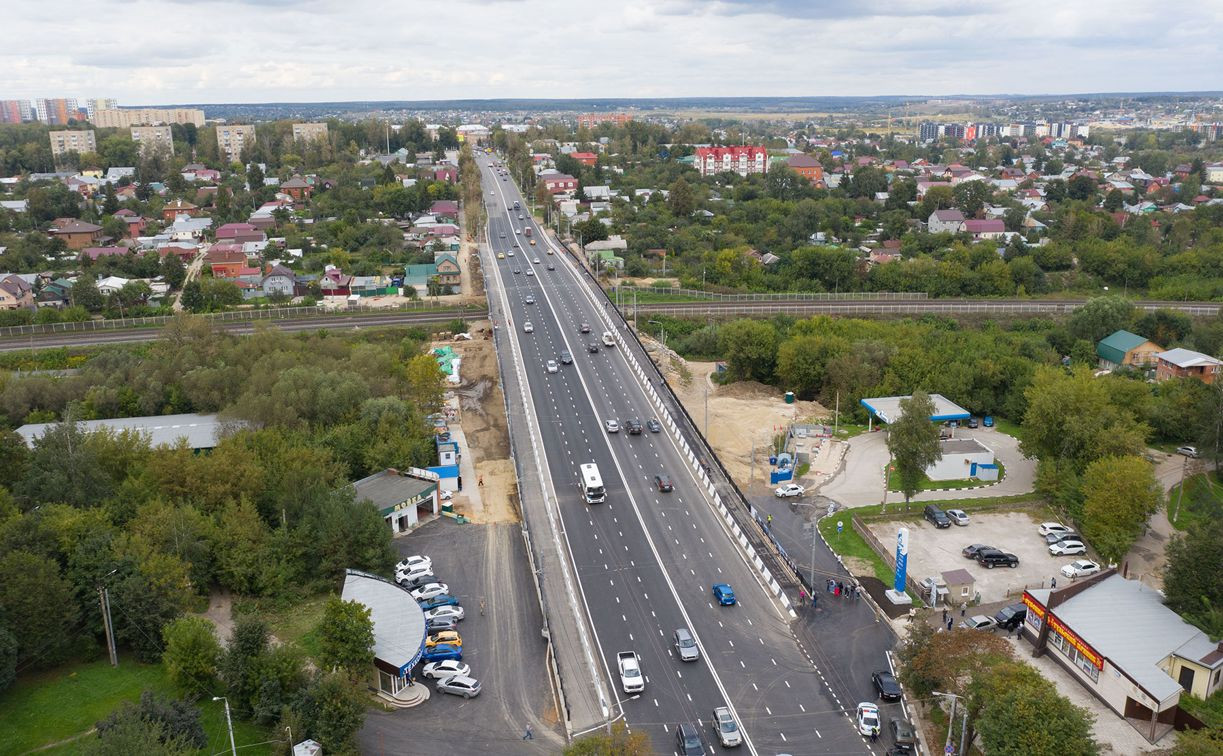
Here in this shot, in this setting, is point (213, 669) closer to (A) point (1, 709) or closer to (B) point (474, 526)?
(A) point (1, 709)

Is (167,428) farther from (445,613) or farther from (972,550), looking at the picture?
(972,550)

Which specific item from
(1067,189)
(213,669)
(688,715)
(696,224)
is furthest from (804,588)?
(1067,189)

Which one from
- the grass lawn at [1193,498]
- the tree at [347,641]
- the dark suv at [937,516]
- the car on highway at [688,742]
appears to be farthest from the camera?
the dark suv at [937,516]

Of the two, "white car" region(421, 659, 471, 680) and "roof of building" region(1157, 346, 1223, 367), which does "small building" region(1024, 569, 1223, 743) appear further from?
"roof of building" region(1157, 346, 1223, 367)

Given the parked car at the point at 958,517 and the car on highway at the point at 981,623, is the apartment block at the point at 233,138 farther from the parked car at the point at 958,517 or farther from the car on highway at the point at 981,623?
the car on highway at the point at 981,623

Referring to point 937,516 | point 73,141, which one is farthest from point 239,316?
point 73,141

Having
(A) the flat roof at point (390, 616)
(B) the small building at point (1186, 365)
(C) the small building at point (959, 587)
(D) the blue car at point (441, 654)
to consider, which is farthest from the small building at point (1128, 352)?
(A) the flat roof at point (390, 616)
